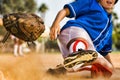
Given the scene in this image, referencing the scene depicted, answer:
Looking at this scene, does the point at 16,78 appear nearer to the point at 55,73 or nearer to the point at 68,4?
the point at 55,73

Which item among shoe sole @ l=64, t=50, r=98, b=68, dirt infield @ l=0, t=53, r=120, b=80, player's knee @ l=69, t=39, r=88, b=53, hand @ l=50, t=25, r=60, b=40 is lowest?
dirt infield @ l=0, t=53, r=120, b=80

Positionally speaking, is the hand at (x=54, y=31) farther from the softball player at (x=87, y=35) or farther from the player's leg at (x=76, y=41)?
the player's leg at (x=76, y=41)

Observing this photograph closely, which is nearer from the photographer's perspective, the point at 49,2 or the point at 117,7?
the point at 117,7

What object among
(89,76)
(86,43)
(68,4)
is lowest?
(89,76)

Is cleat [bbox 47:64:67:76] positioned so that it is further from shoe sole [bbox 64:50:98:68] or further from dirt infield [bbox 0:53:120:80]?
shoe sole [bbox 64:50:98:68]

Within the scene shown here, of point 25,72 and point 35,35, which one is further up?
point 35,35

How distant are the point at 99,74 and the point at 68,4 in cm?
51

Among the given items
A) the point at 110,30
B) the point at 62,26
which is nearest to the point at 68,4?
the point at 62,26

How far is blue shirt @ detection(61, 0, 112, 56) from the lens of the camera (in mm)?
3084

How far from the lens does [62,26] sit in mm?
3096

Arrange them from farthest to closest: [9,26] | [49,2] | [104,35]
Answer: [49,2]
[104,35]
[9,26]

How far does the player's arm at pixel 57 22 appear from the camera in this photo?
2.99 m

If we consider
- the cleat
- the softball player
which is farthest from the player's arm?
the cleat

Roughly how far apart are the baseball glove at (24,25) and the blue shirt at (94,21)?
0.20 metres
